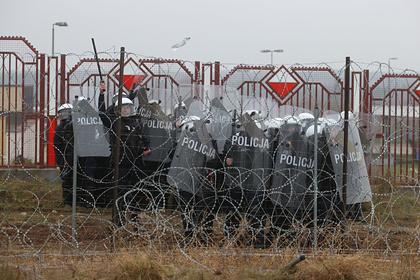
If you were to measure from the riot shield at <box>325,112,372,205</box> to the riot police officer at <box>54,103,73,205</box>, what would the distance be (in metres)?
3.32

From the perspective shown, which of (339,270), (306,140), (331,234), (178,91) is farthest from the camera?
(178,91)

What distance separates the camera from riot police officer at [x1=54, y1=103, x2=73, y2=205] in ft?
35.2

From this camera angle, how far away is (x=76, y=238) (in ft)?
31.6

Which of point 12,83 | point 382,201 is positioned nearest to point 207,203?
point 382,201

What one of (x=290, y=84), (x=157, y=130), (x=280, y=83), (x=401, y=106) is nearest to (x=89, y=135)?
(x=157, y=130)

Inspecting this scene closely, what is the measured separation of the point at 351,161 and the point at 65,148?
3788 mm

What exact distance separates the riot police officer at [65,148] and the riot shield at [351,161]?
332cm

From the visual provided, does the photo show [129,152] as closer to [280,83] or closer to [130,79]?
[130,79]

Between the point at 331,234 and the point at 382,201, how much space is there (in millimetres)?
1070

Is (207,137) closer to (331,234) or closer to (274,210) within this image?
(274,210)

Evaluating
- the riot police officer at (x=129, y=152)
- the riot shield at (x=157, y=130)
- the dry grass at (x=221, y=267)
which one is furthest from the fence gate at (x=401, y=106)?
the dry grass at (x=221, y=267)

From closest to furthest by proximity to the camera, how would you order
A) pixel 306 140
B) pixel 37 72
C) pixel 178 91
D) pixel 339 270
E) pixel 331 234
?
pixel 339 270 < pixel 331 234 < pixel 306 140 < pixel 178 91 < pixel 37 72

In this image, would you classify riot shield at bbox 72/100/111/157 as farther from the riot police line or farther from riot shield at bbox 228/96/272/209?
riot shield at bbox 228/96/272/209

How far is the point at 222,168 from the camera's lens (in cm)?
1002
